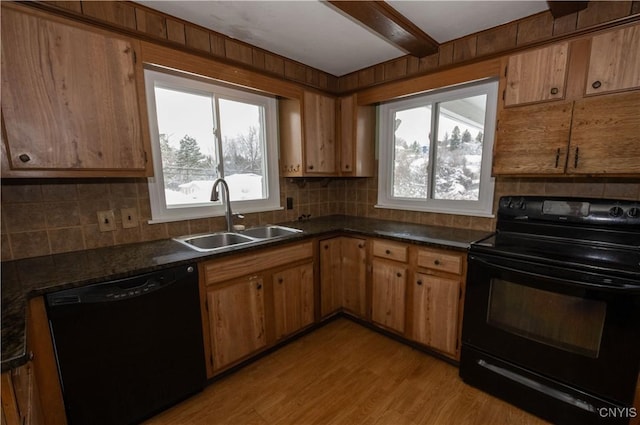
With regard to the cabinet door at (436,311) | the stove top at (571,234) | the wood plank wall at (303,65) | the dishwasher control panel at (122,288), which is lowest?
the cabinet door at (436,311)

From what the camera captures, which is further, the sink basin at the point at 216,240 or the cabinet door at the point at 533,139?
the sink basin at the point at 216,240

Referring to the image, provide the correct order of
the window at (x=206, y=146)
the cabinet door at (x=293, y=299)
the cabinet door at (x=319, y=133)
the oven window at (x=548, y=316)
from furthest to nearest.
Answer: the cabinet door at (x=319, y=133) → the cabinet door at (x=293, y=299) → the window at (x=206, y=146) → the oven window at (x=548, y=316)

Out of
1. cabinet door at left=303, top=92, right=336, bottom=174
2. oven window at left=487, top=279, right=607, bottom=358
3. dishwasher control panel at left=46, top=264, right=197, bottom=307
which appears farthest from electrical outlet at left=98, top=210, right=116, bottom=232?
oven window at left=487, top=279, right=607, bottom=358

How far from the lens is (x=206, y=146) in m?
2.20

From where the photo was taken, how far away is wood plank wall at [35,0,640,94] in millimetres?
1497

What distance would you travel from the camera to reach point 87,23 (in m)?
1.47

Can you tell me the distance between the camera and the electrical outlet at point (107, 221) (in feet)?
5.71

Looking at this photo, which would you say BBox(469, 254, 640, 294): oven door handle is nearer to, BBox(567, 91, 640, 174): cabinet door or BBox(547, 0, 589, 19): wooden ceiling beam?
BBox(567, 91, 640, 174): cabinet door

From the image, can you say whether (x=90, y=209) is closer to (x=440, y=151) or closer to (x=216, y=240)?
(x=216, y=240)

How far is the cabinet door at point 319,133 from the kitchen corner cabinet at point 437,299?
4.07 feet

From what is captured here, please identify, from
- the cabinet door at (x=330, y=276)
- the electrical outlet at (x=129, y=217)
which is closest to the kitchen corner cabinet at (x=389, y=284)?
the cabinet door at (x=330, y=276)

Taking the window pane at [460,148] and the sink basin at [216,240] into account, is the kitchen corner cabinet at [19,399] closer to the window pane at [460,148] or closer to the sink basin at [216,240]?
the sink basin at [216,240]

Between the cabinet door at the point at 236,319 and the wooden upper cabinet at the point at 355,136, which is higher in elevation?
the wooden upper cabinet at the point at 355,136

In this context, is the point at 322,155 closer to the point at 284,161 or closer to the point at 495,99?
the point at 284,161
